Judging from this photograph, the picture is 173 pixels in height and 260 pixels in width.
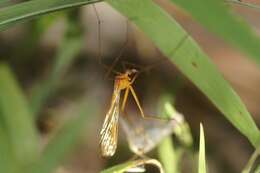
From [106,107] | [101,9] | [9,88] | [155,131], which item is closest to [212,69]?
[155,131]

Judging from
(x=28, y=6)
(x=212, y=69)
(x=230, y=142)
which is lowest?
(x=230, y=142)

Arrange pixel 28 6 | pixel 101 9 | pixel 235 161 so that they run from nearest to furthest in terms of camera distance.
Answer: pixel 28 6, pixel 235 161, pixel 101 9

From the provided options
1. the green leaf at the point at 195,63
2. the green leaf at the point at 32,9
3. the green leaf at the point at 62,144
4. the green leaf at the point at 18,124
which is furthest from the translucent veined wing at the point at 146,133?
the green leaf at the point at 32,9

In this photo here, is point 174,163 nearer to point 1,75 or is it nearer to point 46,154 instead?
point 46,154

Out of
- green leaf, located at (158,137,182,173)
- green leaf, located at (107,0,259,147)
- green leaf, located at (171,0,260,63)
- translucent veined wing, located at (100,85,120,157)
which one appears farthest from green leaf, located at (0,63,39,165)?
green leaf, located at (171,0,260,63)

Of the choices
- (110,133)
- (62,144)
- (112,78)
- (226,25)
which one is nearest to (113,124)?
(110,133)

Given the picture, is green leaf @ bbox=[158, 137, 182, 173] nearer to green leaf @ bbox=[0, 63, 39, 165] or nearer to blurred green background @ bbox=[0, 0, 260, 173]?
blurred green background @ bbox=[0, 0, 260, 173]

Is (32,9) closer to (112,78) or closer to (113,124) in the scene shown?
(113,124)
